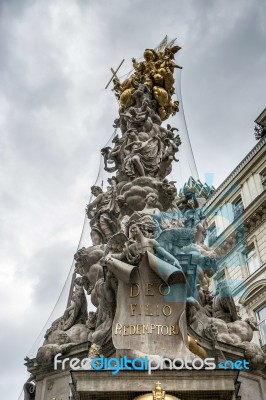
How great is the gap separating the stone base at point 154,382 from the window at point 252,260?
19192 millimetres

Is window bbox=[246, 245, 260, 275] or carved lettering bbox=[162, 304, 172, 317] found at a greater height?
window bbox=[246, 245, 260, 275]

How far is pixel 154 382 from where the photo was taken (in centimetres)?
795

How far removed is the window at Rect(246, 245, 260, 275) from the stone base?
19192 millimetres

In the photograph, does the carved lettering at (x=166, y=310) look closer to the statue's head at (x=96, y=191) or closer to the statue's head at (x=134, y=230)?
the statue's head at (x=134, y=230)

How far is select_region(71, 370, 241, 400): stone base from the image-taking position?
7.82m

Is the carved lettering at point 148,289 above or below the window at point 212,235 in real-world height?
below

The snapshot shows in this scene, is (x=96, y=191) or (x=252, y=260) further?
(x=252, y=260)

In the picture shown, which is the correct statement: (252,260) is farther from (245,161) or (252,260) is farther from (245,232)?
(245,161)

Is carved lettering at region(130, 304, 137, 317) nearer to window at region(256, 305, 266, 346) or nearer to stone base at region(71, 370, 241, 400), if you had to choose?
stone base at region(71, 370, 241, 400)

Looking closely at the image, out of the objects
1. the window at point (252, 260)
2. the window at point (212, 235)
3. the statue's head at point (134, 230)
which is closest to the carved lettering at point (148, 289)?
the statue's head at point (134, 230)

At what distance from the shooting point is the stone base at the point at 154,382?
7.82m

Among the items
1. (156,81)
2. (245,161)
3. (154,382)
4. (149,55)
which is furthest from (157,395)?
(245,161)

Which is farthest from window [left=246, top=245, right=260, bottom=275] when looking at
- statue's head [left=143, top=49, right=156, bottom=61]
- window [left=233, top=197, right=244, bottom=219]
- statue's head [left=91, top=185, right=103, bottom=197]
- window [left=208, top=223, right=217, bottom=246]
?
statue's head [left=91, top=185, right=103, bottom=197]

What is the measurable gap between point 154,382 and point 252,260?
20.7 meters
